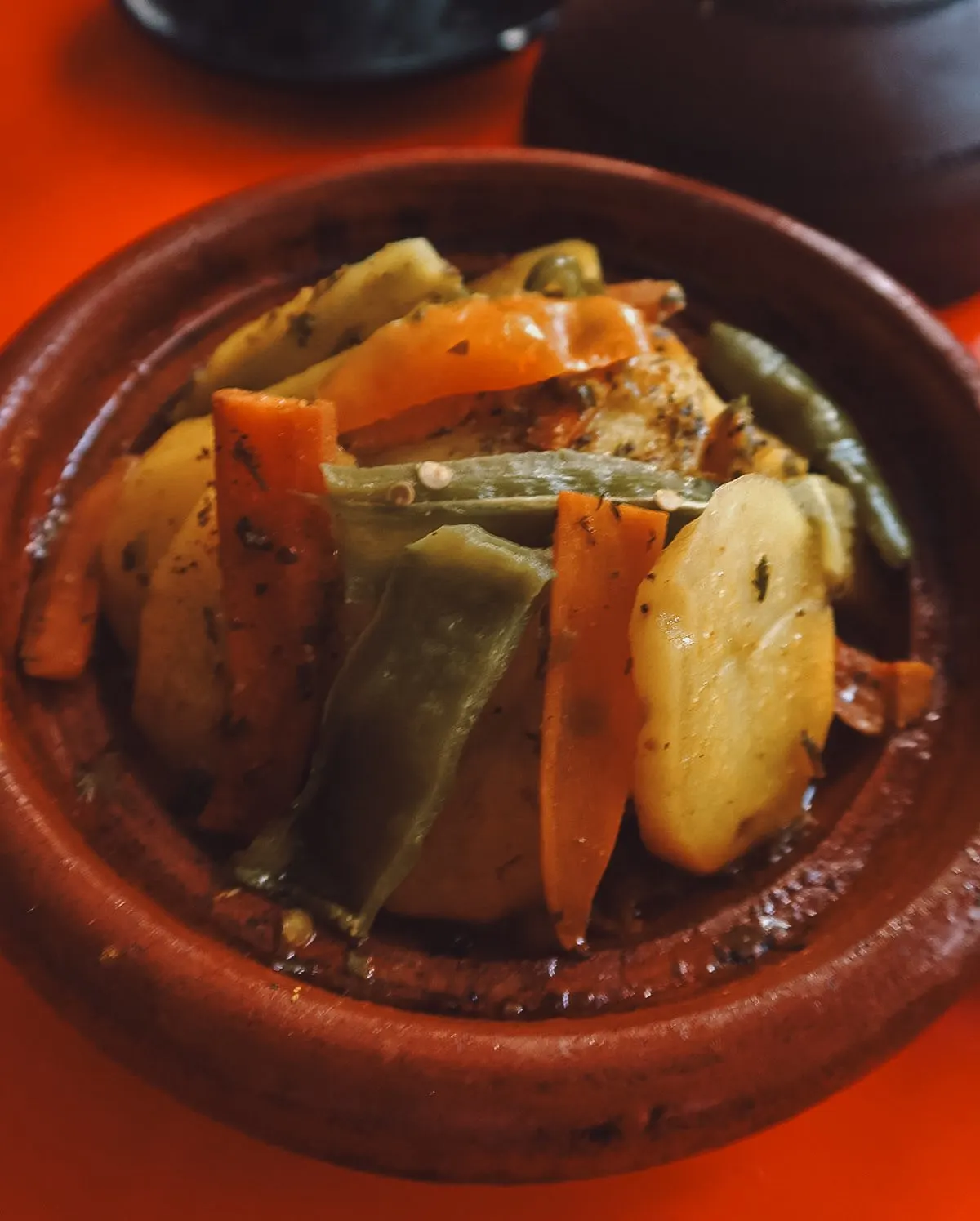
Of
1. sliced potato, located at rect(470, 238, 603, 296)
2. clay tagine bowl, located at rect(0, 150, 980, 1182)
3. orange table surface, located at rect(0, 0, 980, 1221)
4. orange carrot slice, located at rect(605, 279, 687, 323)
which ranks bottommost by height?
orange table surface, located at rect(0, 0, 980, 1221)

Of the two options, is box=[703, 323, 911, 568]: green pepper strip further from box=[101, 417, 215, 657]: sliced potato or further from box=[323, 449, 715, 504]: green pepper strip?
box=[101, 417, 215, 657]: sliced potato

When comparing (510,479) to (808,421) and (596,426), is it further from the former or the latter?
(808,421)

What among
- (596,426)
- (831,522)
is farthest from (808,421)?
(596,426)

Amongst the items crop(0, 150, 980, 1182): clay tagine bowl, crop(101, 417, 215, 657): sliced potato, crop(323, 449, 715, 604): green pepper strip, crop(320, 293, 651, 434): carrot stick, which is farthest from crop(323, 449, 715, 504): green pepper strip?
crop(0, 150, 980, 1182): clay tagine bowl

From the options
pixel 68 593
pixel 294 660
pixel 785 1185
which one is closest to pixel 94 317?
pixel 68 593

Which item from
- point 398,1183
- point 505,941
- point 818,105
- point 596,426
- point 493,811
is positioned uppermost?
point 818,105
